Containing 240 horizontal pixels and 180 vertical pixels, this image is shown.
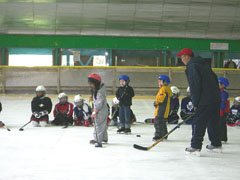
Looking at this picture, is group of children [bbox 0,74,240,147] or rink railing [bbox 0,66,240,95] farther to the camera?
rink railing [bbox 0,66,240,95]

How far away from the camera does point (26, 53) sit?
20719 millimetres

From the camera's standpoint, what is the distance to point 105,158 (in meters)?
5.85

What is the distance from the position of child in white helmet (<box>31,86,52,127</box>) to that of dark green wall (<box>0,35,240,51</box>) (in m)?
11.2

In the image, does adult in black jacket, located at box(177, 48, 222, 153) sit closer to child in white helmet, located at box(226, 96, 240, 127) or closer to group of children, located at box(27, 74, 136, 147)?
group of children, located at box(27, 74, 136, 147)

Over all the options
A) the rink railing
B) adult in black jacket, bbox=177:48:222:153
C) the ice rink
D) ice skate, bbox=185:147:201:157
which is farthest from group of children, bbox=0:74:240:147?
the rink railing

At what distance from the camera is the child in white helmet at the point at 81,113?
9.55 m

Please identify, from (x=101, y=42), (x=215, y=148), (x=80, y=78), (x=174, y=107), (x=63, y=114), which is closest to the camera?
(x=215, y=148)

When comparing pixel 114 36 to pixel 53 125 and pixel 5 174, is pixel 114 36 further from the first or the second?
pixel 5 174

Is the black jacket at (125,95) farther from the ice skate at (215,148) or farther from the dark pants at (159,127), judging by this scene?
the ice skate at (215,148)

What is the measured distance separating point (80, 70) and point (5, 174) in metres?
13.6

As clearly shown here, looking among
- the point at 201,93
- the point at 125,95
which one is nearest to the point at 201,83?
the point at 201,93

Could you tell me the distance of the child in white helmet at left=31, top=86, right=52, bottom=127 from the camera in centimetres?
955

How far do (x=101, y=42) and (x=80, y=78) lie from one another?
3.36 m

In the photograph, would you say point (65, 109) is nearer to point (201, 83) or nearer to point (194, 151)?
point (194, 151)
